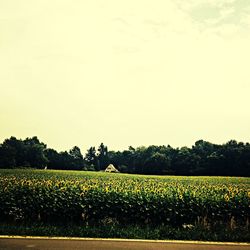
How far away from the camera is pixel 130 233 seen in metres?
10.9

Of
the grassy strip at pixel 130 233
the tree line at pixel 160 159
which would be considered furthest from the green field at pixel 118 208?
the tree line at pixel 160 159

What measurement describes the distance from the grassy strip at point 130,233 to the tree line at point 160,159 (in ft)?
238

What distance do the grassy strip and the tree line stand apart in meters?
72.6

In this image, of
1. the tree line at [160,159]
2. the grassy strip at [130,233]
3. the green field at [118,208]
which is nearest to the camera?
the grassy strip at [130,233]

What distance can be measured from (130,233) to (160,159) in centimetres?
8796

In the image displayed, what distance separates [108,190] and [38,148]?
98.7 m

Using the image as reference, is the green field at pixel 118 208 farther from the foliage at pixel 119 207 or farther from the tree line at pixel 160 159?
the tree line at pixel 160 159

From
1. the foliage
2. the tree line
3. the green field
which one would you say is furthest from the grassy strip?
the tree line

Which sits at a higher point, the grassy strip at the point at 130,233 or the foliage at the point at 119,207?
the foliage at the point at 119,207

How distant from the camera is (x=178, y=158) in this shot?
94.7 m

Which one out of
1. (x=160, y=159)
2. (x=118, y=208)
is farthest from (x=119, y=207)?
(x=160, y=159)

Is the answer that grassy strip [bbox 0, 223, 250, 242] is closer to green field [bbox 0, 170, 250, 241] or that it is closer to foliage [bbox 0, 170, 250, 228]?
green field [bbox 0, 170, 250, 241]

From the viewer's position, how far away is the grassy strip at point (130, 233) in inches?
423

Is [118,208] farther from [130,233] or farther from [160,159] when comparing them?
[160,159]
